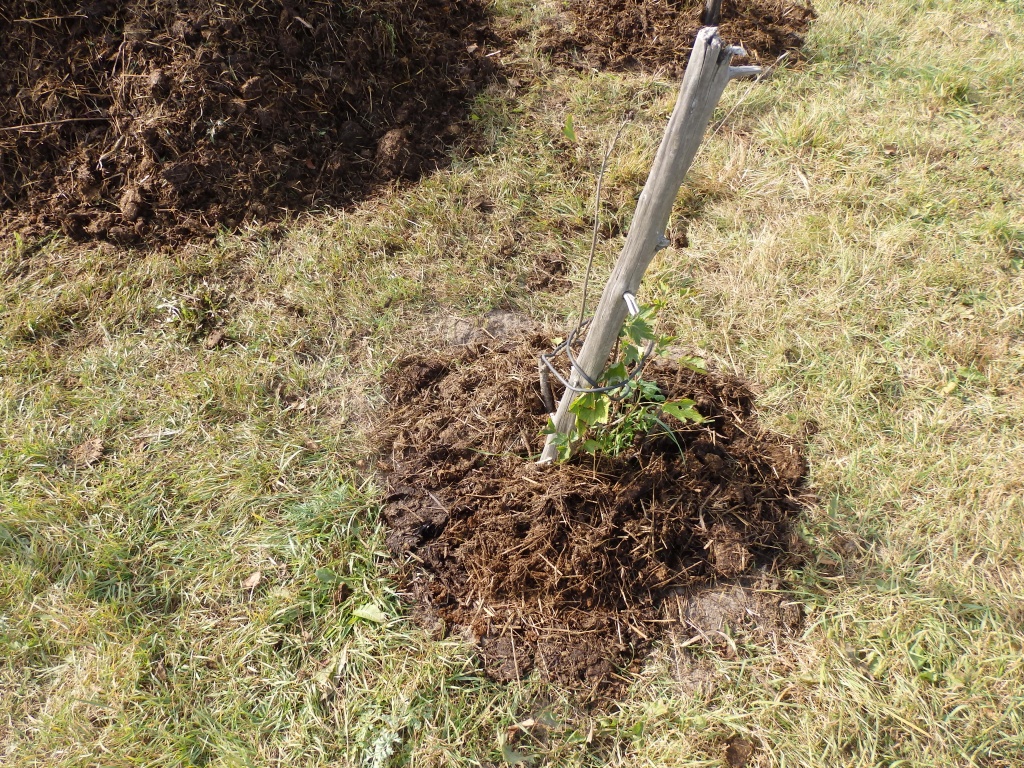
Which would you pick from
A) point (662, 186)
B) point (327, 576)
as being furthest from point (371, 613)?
point (662, 186)

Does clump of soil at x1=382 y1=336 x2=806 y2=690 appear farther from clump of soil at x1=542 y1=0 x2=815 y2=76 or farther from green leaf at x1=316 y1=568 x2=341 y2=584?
clump of soil at x1=542 y1=0 x2=815 y2=76

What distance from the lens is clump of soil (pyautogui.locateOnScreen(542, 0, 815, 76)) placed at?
4.50 meters

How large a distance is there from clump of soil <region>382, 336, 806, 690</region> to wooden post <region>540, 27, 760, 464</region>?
33cm

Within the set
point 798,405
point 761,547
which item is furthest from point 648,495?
point 798,405

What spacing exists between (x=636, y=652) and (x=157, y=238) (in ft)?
10.2

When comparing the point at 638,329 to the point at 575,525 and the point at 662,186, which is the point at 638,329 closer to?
the point at 662,186

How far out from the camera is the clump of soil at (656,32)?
4.50 metres

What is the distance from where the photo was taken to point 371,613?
2.28 meters

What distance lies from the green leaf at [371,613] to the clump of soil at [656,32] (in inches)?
151

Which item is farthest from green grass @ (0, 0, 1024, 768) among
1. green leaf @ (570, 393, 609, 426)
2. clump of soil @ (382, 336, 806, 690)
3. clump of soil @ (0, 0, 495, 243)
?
green leaf @ (570, 393, 609, 426)

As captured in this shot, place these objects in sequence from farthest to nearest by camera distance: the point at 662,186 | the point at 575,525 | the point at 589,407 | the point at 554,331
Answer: the point at 554,331 < the point at 575,525 < the point at 589,407 < the point at 662,186

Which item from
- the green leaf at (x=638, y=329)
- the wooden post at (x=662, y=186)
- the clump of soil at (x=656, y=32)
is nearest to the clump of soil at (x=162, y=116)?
the clump of soil at (x=656, y=32)

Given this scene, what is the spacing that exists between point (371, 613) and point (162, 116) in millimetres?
2836

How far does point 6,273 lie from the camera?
3283 millimetres
